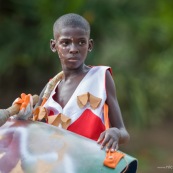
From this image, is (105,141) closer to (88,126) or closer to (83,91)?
(88,126)

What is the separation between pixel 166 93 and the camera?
9.48m

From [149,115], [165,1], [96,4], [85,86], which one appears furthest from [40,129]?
[165,1]

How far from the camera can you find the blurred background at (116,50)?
757 centimetres

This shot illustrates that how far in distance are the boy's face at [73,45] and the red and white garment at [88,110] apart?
11cm

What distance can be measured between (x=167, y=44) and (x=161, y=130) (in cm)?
222

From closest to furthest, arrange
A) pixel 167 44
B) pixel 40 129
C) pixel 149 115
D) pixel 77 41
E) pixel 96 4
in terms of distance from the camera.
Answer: pixel 40 129
pixel 77 41
pixel 96 4
pixel 149 115
pixel 167 44

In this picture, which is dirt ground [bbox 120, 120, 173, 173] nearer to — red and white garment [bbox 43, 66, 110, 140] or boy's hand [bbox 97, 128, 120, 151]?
red and white garment [bbox 43, 66, 110, 140]

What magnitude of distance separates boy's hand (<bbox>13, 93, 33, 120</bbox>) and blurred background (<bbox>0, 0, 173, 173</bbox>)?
3698mm

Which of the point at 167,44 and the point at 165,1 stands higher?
the point at 165,1

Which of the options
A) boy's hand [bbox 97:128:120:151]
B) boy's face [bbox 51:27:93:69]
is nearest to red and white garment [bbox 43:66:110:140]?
boy's face [bbox 51:27:93:69]

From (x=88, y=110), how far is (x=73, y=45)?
329 millimetres

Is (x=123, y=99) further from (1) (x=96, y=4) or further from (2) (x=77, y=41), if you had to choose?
(2) (x=77, y=41)

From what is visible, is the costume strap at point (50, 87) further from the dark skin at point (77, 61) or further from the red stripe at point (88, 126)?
the red stripe at point (88, 126)

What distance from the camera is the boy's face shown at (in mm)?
3555
